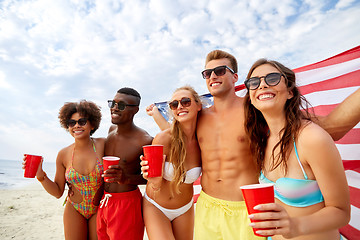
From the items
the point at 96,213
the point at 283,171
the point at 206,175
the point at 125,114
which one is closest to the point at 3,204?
the point at 96,213

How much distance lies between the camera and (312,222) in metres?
1.47

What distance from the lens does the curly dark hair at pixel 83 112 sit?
3711 mm

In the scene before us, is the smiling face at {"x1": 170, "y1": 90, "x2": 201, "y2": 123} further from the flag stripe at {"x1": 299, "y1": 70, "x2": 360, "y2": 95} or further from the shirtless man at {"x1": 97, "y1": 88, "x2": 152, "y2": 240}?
the flag stripe at {"x1": 299, "y1": 70, "x2": 360, "y2": 95}

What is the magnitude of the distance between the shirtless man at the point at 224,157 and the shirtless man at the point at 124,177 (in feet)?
3.26

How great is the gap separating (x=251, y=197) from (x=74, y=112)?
322 cm

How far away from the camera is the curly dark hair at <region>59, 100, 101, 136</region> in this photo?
146 inches

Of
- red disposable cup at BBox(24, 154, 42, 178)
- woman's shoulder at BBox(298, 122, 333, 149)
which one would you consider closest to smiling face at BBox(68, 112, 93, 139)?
red disposable cup at BBox(24, 154, 42, 178)

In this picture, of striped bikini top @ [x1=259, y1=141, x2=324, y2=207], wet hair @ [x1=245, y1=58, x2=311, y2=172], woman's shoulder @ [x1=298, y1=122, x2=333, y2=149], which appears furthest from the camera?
wet hair @ [x1=245, y1=58, x2=311, y2=172]

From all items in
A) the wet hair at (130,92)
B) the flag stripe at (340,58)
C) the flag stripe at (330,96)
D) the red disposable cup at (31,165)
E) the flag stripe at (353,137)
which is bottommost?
the red disposable cup at (31,165)

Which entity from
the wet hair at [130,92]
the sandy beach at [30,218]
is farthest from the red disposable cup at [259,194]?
the sandy beach at [30,218]

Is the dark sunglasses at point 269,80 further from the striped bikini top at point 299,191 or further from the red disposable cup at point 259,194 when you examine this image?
the red disposable cup at point 259,194

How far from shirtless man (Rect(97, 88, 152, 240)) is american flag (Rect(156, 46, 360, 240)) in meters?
1.32

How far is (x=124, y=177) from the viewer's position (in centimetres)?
335

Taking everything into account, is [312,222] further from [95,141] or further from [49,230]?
[49,230]
